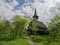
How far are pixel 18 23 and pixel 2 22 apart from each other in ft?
27.0

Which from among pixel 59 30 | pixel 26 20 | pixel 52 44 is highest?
pixel 26 20

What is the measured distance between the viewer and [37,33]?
275 feet

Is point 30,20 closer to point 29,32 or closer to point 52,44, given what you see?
point 29,32

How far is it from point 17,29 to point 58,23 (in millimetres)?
18626

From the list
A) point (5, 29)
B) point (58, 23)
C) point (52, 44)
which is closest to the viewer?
point (52, 44)

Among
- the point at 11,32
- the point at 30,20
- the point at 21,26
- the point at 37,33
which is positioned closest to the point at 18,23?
the point at 21,26

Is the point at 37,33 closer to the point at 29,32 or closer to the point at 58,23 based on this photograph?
the point at 29,32

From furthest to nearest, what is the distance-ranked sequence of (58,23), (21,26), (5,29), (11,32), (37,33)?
(37,33)
(11,32)
(5,29)
(21,26)
(58,23)

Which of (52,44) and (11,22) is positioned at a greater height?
(11,22)

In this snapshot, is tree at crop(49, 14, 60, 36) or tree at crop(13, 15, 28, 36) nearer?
tree at crop(49, 14, 60, 36)

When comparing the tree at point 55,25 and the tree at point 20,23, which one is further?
the tree at point 20,23

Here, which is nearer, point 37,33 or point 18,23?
point 18,23

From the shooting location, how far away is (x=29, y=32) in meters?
85.8

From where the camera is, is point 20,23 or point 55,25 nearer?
point 55,25
